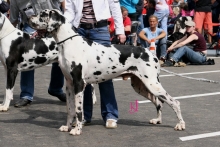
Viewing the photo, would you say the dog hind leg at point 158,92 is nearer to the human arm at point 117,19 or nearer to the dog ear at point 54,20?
the human arm at point 117,19

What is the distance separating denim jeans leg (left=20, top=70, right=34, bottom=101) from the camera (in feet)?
30.7

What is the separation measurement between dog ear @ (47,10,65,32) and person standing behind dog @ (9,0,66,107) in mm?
1685

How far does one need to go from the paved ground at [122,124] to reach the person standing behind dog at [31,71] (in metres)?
0.16

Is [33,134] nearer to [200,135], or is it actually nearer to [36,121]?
[36,121]

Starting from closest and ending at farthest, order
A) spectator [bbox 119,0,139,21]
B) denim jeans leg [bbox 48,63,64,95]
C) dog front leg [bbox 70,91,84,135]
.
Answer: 1. dog front leg [bbox 70,91,84,135]
2. denim jeans leg [bbox 48,63,64,95]
3. spectator [bbox 119,0,139,21]

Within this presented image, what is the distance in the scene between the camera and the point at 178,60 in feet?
47.7

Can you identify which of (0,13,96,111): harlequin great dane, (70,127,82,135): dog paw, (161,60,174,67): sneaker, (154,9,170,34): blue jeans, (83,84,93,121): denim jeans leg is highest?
(0,13,96,111): harlequin great dane

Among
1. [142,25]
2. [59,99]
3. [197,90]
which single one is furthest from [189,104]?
[142,25]

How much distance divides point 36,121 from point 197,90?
3769 mm

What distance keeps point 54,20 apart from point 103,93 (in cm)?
128

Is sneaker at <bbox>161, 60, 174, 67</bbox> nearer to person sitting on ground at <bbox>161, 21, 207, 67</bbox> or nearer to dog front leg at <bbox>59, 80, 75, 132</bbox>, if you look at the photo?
person sitting on ground at <bbox>161, 21, 207, 67</bbox>

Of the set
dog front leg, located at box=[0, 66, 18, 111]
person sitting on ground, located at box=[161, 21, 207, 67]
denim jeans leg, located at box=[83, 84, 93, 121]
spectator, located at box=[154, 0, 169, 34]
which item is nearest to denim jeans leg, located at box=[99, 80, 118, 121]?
denim jeans leg, located at box=[83, 84, 93, 121]

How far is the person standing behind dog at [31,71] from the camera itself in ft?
29.0

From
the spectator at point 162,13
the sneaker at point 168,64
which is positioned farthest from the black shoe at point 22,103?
the spectator at point 162,13
